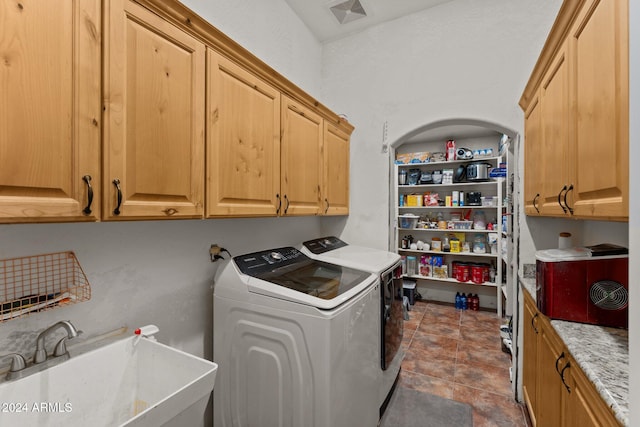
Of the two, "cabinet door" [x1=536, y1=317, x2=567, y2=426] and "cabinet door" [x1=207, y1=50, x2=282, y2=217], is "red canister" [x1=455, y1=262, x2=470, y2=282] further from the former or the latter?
"cabinet door" [x1=207, y1=50, x2=282, y2=217]

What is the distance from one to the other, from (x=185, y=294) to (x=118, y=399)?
528 millimetres

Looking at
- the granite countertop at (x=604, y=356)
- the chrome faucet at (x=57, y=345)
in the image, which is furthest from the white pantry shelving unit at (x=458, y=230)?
the chrome faucet at (x=57, y=345)

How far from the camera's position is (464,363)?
2.70 metres

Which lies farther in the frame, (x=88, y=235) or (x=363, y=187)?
(x=363, y=187)

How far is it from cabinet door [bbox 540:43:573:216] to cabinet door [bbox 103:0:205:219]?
1616 mm

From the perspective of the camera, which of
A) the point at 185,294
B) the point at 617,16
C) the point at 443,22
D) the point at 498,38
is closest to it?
the point at 617,16

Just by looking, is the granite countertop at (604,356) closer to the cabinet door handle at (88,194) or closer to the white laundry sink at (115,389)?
the white laundry sink at (115,389)

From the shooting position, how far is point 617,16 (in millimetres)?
899

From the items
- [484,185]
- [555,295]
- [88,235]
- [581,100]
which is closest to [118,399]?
[88,235]

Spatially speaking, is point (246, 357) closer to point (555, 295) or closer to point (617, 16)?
point (555, 295)

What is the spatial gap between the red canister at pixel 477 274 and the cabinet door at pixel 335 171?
101 inches

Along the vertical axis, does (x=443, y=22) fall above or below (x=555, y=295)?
above

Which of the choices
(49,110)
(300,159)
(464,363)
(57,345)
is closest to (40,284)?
(57,345)

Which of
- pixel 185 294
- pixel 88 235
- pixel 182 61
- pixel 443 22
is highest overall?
pixel 443 22
